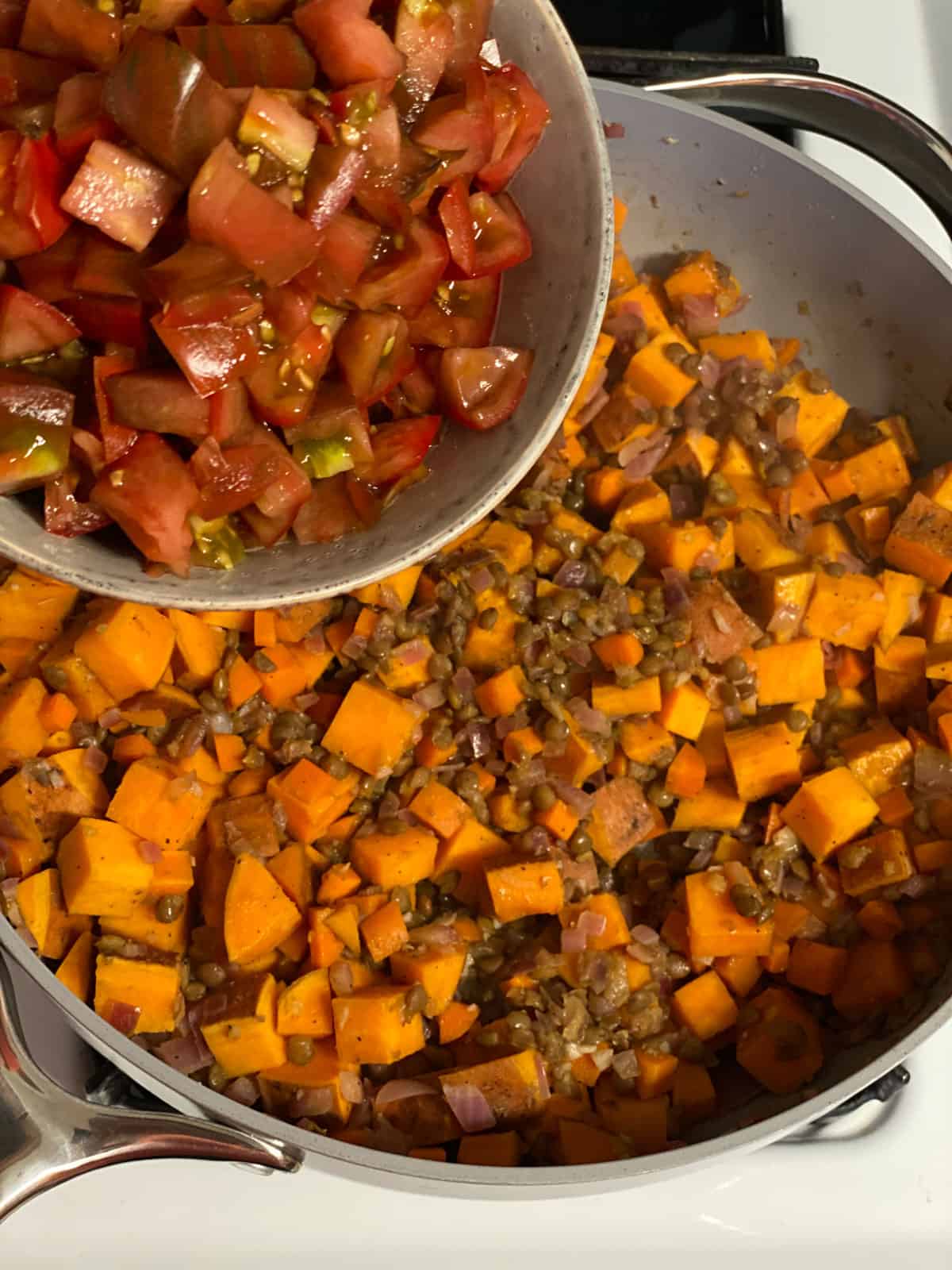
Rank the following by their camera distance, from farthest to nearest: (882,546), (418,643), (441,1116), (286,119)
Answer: (882,546), (418,643), (441,1116), (286,119)

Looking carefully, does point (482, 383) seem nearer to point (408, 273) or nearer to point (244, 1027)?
point (408, 273)

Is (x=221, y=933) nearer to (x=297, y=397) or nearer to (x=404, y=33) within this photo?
(x=297, y=397)

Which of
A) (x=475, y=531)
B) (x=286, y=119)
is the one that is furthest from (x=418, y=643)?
(x=286, y=119)

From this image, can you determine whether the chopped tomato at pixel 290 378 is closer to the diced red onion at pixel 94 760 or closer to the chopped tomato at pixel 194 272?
the chopped tomato at pixel 194 272

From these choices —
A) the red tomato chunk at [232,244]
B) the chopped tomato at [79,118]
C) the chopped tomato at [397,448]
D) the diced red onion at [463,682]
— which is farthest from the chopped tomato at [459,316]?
the diced red onion at [463,682]

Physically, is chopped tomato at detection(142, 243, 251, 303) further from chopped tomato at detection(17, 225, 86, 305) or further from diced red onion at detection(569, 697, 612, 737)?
diced red onion at detection(569, 697, 612, 737)

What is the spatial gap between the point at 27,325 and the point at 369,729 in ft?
2.65

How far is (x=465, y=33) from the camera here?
1.40m

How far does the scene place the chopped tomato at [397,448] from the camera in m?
1.50

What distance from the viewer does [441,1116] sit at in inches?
65.1

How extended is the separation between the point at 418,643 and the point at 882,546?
926mm

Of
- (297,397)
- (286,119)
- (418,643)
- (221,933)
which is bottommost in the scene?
(221,933)

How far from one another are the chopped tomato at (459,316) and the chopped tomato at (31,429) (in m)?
0.48

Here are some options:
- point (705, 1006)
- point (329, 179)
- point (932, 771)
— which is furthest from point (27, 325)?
point (932, 771)
